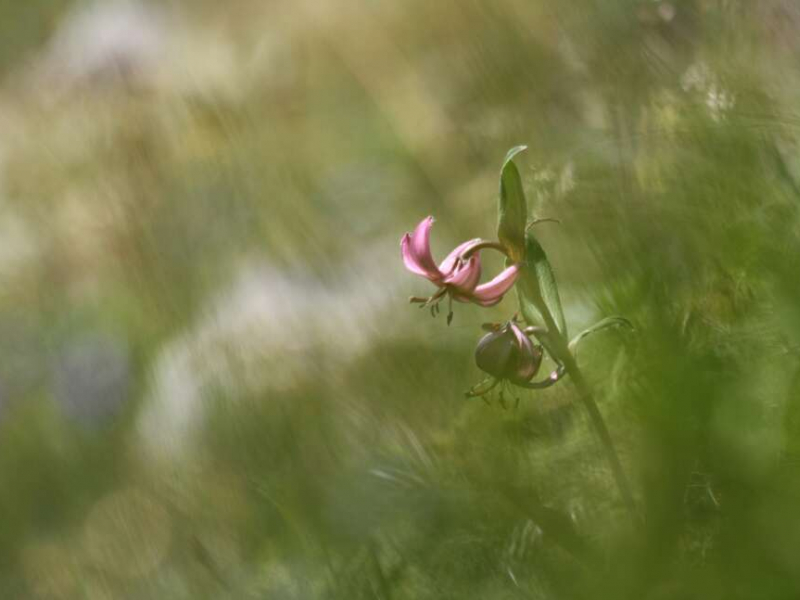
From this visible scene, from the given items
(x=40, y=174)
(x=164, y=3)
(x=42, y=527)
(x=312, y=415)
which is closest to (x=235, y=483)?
(x=312, y=415)

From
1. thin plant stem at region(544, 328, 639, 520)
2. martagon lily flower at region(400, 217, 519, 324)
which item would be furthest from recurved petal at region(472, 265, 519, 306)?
thin plant stem at region(544, 328, 639, 520)

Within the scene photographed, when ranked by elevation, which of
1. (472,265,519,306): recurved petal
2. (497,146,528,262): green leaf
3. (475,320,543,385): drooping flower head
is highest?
(497,146,528,262): green leaf

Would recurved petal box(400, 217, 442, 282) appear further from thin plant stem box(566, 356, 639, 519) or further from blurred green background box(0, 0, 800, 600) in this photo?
thin plant stem box(566, 356, 639, 519)

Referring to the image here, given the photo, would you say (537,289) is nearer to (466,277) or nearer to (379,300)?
(466,277)

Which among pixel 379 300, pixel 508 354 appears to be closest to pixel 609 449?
pixel 508 354

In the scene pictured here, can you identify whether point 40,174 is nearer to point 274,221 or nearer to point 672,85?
point 274,221

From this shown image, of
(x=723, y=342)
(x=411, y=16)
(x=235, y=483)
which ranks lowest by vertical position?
(x=411, y=16)
